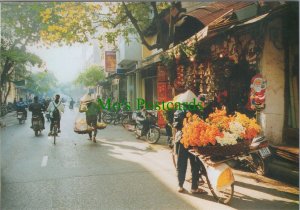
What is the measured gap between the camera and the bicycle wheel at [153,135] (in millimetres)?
11945

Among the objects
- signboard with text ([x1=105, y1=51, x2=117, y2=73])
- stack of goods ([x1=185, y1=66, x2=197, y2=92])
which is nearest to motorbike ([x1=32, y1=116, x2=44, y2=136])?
stack of goods ([x1=185, y1=66, x2=197, y2=92])

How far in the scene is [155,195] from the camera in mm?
6152

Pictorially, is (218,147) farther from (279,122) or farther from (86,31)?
(86,31)

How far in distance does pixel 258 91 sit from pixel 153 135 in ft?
16.1

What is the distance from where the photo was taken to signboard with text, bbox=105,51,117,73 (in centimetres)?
2170

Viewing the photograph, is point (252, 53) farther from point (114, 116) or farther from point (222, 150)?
point (114, 116)

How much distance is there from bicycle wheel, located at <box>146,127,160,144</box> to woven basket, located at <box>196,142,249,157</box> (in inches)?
244

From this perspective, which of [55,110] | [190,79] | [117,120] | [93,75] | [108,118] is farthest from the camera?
[93,75]

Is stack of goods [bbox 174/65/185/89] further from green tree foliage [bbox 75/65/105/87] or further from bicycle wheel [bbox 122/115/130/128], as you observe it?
green tree foliage [bbox 75/65/105/87]

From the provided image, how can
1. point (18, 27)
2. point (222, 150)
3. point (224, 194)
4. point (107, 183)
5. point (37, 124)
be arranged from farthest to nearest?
point (18, 27) → point (37, 124) → point (107, 183) → point (224, 194) → point (222, 150)

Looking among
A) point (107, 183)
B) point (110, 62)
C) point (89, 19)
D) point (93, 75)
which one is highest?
point (89, 19)

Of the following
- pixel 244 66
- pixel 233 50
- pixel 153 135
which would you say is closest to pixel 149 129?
pixel 153 135

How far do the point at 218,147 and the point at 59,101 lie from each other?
26.6 ft

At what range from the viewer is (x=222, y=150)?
567cm
